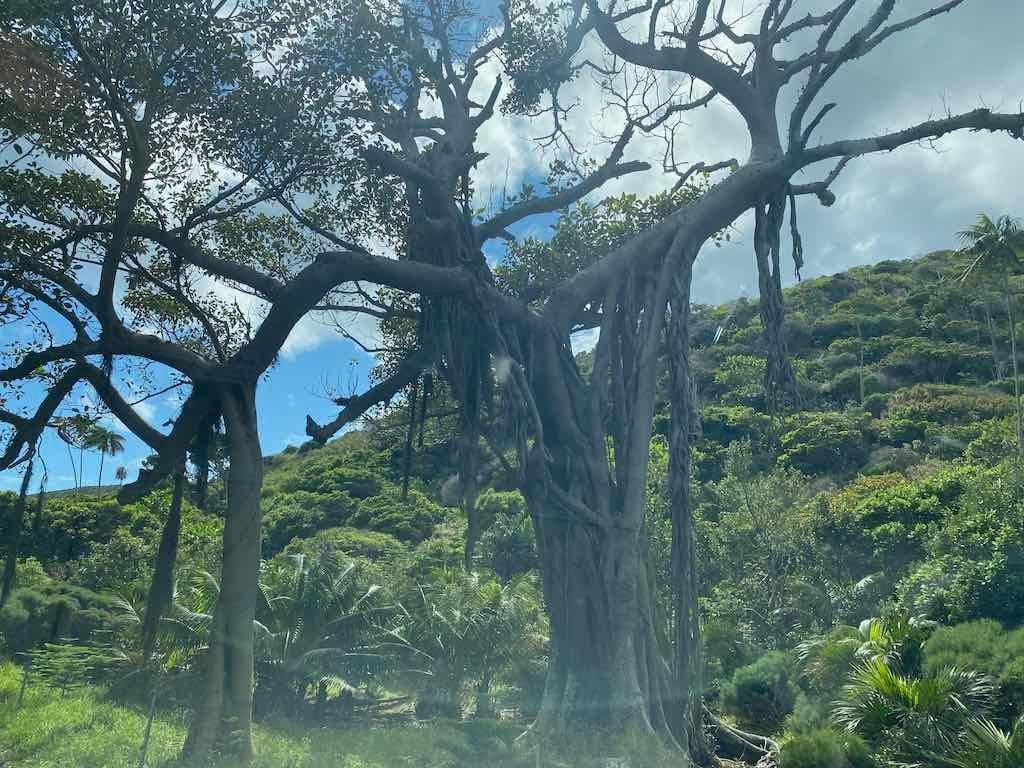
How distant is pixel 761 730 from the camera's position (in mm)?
15391

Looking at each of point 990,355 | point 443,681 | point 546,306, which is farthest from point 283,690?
point 990,355

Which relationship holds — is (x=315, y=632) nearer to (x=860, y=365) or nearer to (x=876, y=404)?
(x=876, y=404)

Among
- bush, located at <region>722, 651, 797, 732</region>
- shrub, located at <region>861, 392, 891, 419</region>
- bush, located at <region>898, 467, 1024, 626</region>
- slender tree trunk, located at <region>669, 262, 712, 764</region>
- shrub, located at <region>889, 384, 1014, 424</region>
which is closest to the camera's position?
slender tree trunk, located at <region>669, 262, 712, 764</region>

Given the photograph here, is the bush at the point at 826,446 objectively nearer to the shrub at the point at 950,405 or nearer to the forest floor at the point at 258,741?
the shrub at the point at 950,405

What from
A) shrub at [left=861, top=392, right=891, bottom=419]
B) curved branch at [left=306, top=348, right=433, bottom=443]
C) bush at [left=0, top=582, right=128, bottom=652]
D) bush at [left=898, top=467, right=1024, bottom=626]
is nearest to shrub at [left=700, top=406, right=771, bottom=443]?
shrub at [left=861, top=392, right=891, bottom=419]

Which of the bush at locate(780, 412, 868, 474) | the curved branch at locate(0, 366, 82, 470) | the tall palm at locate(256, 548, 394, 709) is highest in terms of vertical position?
the bush at locate(780, 412, 868, 474)

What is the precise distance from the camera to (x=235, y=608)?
329 inches

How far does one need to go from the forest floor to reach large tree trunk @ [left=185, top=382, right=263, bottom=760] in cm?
25

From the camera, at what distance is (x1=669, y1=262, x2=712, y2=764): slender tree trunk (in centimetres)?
891

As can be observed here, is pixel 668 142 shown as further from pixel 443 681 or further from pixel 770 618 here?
pixel 770 618

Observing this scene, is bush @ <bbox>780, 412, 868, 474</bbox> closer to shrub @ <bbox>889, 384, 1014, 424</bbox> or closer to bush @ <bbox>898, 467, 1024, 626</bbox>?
shrub @ <bbox>889, 384, 1014, 424</bbox>

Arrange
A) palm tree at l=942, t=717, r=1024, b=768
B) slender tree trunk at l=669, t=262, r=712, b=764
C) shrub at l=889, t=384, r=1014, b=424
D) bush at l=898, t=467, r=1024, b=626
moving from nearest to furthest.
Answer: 1. palm tree at l=942, t=717, r=1024, b=768
2. slender tree trunk at l=669, t=262, r=712, b=764
3. bush at l=898, t=467, r=1024, b=626
4. shrub at l=889, t=384, r=1014, b=424

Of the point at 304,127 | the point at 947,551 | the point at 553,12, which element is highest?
the point at 553,12

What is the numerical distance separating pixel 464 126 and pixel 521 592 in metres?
10.3
